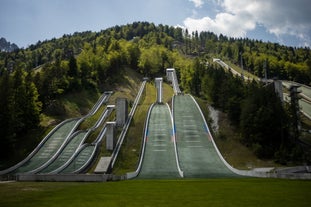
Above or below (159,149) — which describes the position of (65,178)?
below

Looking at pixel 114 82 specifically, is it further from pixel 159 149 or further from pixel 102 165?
pixel 102 165

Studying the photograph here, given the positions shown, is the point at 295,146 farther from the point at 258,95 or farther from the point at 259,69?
the point at 259,69

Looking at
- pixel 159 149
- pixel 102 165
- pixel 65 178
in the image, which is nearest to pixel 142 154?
pixel 159 149

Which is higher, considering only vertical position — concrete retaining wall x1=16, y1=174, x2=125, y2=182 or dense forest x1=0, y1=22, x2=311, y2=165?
dense forest x1=0, y1=22, x2=311, y2=165

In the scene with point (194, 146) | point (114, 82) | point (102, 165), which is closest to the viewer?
point (102, 165)

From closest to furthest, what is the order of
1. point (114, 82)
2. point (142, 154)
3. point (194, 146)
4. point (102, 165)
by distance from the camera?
point (102, 165) → point (142, 154) → point (194, 146) → point (114, 82)

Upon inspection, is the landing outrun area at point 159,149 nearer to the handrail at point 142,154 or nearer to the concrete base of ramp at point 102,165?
the handrail at point 142,154

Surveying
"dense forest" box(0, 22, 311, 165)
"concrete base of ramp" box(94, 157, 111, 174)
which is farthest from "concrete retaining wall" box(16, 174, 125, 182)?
"dense forest" box(0, 22, 311, 165)

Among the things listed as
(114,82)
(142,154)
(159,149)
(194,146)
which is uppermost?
(114,82)

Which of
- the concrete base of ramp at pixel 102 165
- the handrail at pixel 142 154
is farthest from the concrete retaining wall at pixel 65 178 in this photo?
the concrete base of ramp at pixel 102 165

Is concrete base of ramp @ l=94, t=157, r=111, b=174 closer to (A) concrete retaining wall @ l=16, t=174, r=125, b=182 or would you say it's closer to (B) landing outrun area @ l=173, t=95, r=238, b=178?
(A) concrete retaining wall @ l=16, t=174, r=125, b=182

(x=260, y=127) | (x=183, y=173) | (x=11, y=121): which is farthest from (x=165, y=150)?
(x=11, y=121)

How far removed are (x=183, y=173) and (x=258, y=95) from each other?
19.0m

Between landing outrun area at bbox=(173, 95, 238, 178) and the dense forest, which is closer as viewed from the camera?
landing outrun area at bbox=(173, 95, 238, 178)
